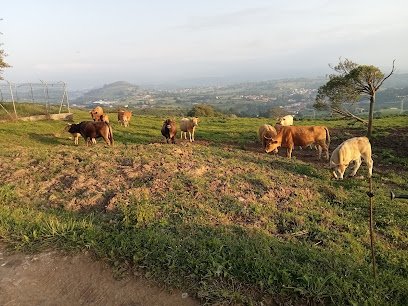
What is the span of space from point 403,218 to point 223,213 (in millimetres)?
4595

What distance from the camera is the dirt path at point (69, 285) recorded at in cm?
529

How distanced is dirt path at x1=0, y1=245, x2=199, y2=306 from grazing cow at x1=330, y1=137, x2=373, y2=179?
8612 mm

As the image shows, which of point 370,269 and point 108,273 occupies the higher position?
point 108,273

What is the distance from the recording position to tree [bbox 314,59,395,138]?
22703 millimetres

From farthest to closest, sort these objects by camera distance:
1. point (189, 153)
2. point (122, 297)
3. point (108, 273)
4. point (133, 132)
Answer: point (133, 132) < point (189, 153) < point (108, 273) < point (122, 297)

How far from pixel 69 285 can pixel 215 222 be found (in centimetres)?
312

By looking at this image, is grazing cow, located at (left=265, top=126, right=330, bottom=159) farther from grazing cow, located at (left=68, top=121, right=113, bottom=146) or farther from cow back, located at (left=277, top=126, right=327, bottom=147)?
grazing cow, located at (left=68, top=121, right=113, bottom=146)

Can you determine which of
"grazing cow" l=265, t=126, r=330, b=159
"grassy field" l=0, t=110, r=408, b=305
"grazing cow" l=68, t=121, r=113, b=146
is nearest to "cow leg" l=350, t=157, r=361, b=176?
"grassy field" l=0, t=110, r=408, b=305

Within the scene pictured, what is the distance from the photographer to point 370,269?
6277 mm

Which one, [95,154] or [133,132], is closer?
[95,154]

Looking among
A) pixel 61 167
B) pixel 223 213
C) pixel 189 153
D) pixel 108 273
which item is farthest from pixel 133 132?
pixel 108 273

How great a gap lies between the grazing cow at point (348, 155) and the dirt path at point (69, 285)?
339 inches

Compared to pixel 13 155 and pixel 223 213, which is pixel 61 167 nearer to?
pixel 13 155

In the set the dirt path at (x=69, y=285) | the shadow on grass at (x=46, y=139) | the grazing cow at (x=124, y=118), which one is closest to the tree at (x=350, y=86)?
the grazing cow at (x=124, y=118)
